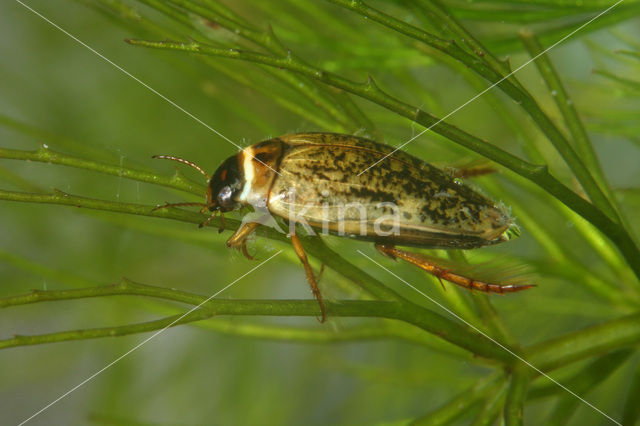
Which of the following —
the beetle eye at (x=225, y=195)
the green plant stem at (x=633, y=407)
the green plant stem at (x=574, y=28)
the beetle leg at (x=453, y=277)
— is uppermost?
Result: the green plant stem at (x=574, y=28)

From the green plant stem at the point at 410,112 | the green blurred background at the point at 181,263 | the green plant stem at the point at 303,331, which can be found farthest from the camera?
the green blurred background at the point at 181,263

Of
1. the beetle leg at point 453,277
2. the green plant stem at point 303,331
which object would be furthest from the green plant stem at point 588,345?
the green plant stem at point 303,331

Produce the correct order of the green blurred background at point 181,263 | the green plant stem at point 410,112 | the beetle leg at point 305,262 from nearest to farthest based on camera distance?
the green plant stem at point 410,112
the beetle leg at point 305,262
the green blurred background at point 181,263

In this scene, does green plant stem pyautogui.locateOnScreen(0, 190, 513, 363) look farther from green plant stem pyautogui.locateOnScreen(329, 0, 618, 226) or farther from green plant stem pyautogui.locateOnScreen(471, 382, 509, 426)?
green plant stem pyautogui.locateOnScreen(329, 0, 618, 226)

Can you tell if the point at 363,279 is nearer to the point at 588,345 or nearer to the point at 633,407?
the point at 588,345

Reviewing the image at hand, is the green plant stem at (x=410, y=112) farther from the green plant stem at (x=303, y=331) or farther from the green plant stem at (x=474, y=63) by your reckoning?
the green plant stem at (x=303, y=331)

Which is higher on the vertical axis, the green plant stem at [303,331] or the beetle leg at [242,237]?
the beetle leg at [242,237]

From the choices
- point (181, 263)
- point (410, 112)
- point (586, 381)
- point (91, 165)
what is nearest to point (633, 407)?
point (586, 381)

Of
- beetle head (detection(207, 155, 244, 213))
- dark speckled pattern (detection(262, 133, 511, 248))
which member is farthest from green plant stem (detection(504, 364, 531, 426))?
beetle head (detection(207, 155, 244, 213))
